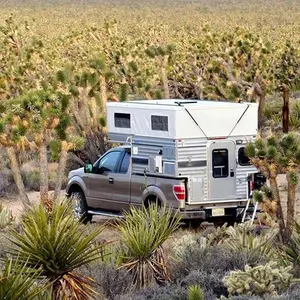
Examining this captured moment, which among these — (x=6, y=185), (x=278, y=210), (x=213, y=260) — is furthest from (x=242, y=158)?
(x=6, y=185)

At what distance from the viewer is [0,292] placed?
324 inches

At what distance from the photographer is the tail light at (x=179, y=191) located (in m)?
14.8

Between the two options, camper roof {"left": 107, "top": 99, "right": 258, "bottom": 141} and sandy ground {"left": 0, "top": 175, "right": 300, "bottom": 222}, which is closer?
camper roof {"left": 107, "top": 99, "right": 258, "bottom": 141}

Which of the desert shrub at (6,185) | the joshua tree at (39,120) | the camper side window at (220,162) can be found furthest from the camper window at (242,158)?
the desert shrub at (6,185)

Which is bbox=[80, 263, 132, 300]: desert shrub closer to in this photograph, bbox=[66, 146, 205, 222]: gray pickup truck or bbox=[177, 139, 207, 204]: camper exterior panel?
bbox=[66, 146, 205, 222]: gray pickup truck

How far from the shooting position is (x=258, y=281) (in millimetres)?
9703

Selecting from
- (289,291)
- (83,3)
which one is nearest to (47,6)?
(83,3)

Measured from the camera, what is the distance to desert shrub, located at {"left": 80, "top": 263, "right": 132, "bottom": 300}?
1053 cm

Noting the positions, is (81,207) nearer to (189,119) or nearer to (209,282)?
(189,119)

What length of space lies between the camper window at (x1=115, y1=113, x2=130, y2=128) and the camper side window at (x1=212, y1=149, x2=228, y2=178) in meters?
1.66

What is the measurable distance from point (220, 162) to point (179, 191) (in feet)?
2.83

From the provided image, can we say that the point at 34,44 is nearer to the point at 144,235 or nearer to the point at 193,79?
the point at 193,79

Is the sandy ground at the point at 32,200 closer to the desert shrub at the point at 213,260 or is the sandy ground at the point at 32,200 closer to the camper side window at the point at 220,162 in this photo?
the camper side window at the point at 220,162

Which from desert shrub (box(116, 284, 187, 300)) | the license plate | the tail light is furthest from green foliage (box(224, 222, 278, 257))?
the license plate
